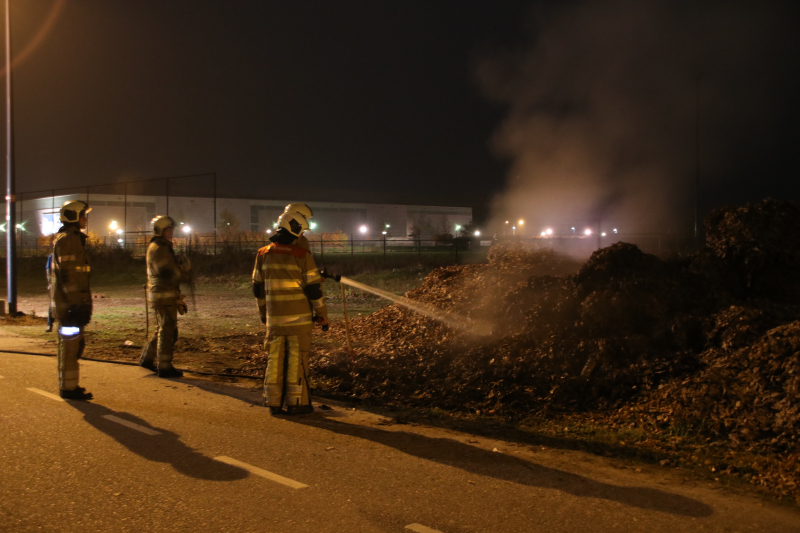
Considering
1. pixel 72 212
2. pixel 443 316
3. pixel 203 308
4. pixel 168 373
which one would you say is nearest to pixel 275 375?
pixel 168 373

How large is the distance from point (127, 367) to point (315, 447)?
4.75 metres

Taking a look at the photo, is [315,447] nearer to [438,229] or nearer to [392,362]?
[392,362]

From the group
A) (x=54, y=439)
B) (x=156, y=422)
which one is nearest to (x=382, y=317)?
(x=156, y=422)

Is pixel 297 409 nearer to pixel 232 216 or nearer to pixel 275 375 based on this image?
pixel 275 375

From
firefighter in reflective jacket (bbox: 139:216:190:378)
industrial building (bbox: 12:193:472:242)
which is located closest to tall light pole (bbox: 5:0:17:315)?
firefighter in reflective jacket (bbox: 139:216:190:378)

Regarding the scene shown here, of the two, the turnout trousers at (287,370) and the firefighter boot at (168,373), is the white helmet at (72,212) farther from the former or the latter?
the turnout trousers at (287,370)

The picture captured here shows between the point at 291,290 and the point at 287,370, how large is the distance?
791 millimetres

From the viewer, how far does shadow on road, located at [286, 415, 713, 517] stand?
13.6ft

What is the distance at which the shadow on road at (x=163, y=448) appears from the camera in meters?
4.71

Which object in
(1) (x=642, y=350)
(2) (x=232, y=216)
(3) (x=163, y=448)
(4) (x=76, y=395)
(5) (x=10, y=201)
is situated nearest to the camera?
(3) (x=163, y=448)

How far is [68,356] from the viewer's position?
7031 mm

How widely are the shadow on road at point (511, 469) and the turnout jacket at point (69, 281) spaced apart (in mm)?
2867

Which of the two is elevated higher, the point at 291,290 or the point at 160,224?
the point at 160,224

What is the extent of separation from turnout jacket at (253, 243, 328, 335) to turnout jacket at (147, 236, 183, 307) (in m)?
2.52
